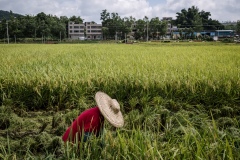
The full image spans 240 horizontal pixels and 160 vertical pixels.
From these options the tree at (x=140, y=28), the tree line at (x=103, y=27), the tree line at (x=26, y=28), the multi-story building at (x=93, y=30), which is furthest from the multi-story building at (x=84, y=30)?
the tree line at (x=26, y=28)

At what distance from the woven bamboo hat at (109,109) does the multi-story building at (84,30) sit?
257ft

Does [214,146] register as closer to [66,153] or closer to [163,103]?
[66,153]

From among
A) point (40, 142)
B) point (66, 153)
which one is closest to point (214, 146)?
point (66, 153)

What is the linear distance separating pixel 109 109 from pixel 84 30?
8011 centimetres

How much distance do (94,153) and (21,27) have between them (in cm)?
5231

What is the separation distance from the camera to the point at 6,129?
2811 millimetres

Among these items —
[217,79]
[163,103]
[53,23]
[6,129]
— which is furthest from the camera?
[53,23]

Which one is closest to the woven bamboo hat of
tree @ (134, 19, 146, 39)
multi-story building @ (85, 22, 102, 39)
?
tree @ (134, 19, 146, 39)

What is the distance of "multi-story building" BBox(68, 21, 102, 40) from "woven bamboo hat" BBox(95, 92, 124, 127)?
3089 inches

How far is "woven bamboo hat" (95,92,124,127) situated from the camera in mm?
1818

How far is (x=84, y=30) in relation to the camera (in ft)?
261

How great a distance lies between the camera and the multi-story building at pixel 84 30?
78.2 meters

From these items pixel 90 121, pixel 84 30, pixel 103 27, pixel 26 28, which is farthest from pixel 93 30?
pixel 90 121

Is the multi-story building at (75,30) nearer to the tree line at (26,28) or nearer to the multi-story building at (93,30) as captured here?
the multi-story building at (93,30)
